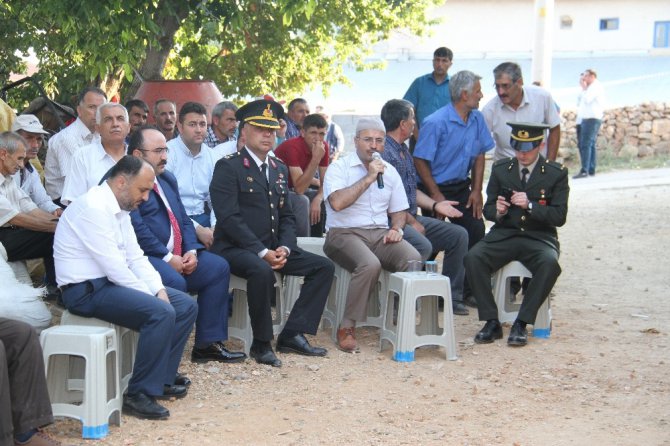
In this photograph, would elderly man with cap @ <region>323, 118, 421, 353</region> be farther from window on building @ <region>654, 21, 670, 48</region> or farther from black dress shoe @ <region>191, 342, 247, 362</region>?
window on building @ <region>654, 21, 670, 48</region>

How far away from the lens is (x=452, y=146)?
8.70m

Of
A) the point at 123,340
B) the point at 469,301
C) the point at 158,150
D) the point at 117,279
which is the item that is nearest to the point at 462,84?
the point at 469,301

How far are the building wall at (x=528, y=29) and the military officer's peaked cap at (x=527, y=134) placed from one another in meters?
23.6

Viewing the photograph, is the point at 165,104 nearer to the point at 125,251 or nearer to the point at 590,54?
the point at 125,251

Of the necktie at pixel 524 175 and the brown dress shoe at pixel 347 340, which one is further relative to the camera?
the necktie at pixel 524 175

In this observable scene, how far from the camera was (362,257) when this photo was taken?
24.1ft

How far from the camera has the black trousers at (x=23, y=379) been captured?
4879 millimetres

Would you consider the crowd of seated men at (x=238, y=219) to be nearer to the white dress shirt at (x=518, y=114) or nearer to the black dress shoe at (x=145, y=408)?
the black dress shoe at (x=145, y=408)

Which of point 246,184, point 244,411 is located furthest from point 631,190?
point 244,411

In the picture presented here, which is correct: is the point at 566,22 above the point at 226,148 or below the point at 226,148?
above

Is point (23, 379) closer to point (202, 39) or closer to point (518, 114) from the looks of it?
point (518, 114)

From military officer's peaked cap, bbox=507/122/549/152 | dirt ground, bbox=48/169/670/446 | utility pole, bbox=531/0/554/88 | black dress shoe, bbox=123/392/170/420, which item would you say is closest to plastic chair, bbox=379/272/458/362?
dirt ground, bbox=48/169/670/446

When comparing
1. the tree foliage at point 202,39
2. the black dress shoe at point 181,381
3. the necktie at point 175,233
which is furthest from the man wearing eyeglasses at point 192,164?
the black dress shoe at point 181,381

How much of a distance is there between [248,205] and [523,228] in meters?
2.18
